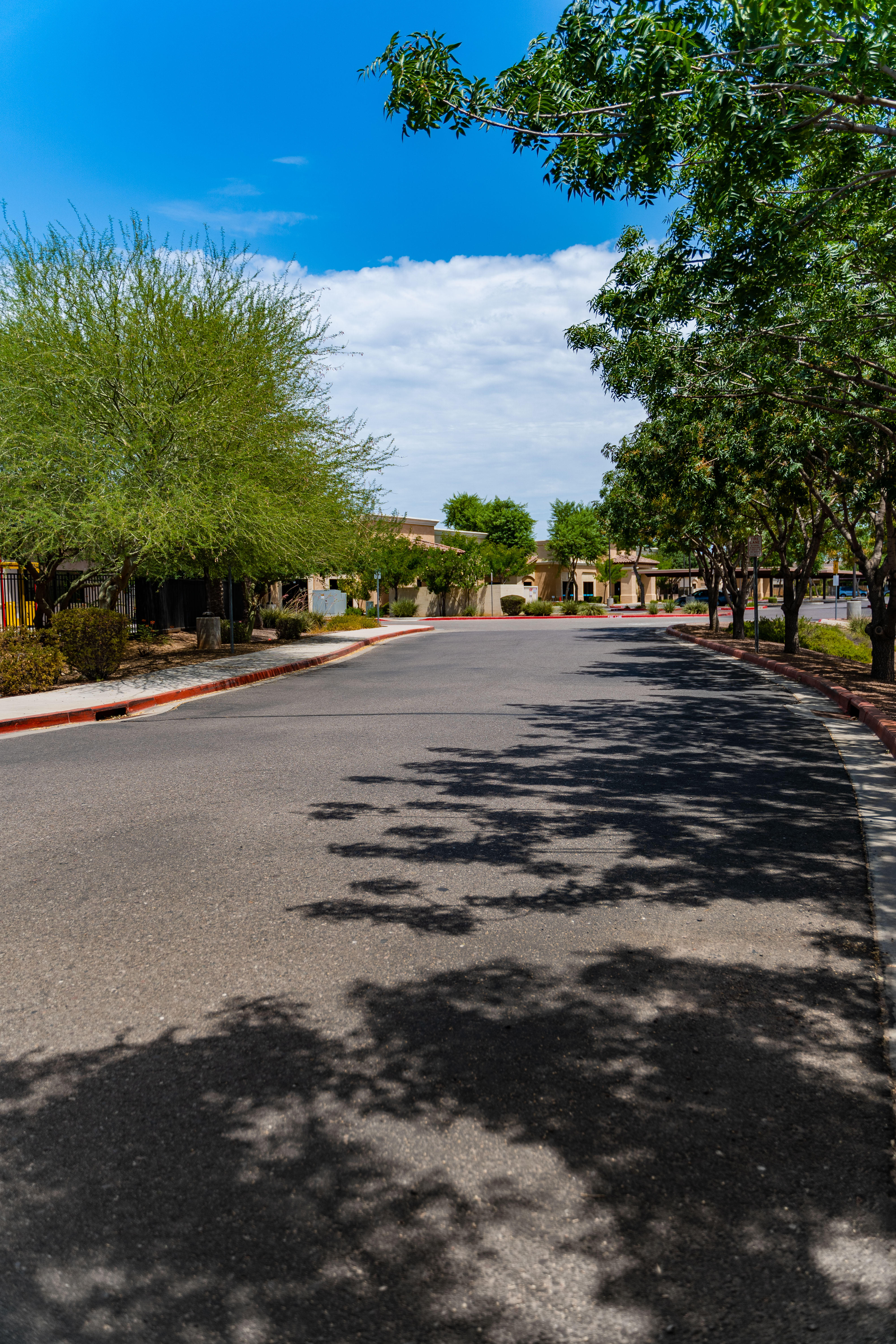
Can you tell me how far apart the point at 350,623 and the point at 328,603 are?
3476 millimetres

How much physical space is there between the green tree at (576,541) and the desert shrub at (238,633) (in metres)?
55.3

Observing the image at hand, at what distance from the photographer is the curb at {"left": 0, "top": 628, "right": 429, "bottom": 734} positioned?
12648 millimetres

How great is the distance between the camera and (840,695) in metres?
13.8

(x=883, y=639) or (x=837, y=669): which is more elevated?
(x=883, y=639)

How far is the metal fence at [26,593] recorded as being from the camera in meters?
24.1

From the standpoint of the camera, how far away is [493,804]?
7.59 m

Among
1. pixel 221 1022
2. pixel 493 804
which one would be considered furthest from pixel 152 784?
pixel 221 1022

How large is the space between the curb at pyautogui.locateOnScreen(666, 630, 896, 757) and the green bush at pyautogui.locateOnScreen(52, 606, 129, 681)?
38.7 ft

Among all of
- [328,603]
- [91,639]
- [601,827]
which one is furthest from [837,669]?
[328,603]

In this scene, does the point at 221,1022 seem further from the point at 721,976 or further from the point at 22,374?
the point at 22,374

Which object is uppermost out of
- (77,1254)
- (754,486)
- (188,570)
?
(754,486)

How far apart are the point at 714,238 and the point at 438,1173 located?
9.24 metres

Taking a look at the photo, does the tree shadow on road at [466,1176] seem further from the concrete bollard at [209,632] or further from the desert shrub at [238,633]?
the desert shrub at [238,633]

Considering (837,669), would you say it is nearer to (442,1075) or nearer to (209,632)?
(209,632)
